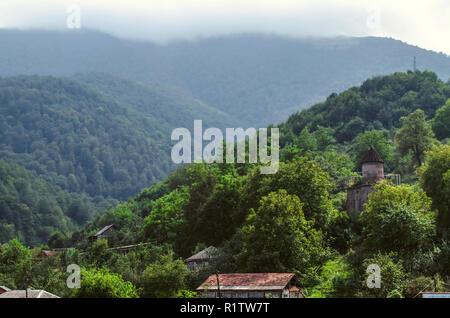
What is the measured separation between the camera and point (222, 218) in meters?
65.7

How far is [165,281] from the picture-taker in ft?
166

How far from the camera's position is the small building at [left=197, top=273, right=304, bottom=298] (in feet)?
148

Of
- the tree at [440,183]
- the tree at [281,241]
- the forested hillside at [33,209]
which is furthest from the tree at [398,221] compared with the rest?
the forested hillside at [33,209]

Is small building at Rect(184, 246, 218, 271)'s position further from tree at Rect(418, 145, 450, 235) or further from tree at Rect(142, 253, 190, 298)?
tree at Rect(418, 145, 450, 235)

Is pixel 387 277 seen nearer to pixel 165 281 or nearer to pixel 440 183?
pixel 440 183

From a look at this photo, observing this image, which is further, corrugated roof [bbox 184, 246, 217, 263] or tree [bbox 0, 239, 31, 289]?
tree [bbox 0, 239, 31, 289]

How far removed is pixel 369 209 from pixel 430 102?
240ft

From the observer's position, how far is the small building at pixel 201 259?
2275 inches

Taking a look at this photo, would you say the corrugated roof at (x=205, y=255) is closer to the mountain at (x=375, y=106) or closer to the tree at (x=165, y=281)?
the tree at (x=165, y=281)

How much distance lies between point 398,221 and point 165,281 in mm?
17335

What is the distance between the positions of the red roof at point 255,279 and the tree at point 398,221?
7.03 metres

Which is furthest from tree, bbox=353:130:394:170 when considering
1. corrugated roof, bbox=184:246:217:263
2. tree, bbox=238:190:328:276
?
tree, bbox=238:190:328:276

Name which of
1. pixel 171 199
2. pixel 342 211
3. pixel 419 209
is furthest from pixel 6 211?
pixel 419 209
